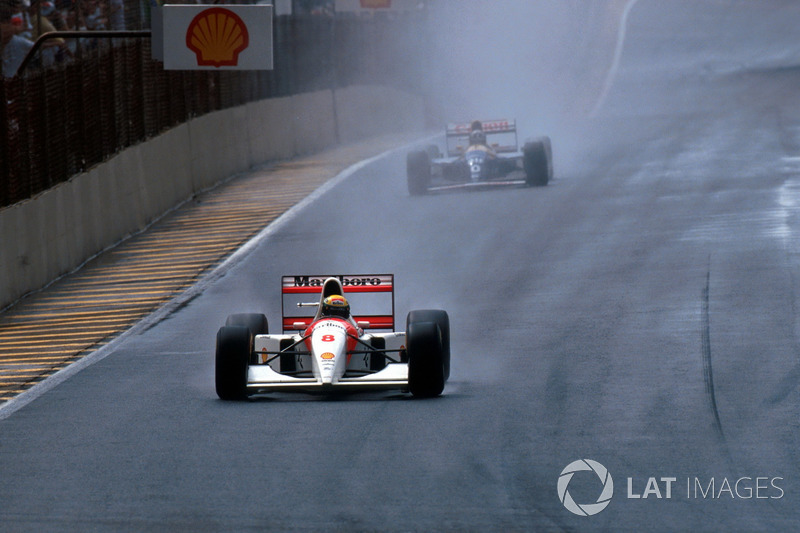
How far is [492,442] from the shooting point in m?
10.4

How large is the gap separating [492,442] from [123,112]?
14579mm

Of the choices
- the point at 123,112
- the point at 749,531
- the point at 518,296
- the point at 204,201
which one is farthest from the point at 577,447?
the point at 204,201

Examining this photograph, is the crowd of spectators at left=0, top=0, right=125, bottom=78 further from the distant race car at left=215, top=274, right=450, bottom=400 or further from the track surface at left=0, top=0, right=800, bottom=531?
the distant race car at left=215, top=274, right=450, bottom=400

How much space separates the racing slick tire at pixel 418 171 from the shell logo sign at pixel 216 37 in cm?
608

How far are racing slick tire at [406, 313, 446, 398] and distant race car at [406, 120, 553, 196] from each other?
48.0 feet

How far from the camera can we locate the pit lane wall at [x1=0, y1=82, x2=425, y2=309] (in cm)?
1875

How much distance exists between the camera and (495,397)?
39.5 feet

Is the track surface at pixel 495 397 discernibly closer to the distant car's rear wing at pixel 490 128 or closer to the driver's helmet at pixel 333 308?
the driver's helmet at pixel 333 308

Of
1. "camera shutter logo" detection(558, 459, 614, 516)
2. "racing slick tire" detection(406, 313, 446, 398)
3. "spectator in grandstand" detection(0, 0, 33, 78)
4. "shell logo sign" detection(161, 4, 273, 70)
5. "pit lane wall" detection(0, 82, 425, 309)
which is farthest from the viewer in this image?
"shell logo sign" detection(161, 4, 273, 70)

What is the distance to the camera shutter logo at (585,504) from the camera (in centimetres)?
867

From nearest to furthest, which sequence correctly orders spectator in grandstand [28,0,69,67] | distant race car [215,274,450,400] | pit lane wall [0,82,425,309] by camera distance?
distant race car [215,274,450,400]
pit lane wall [0,82,425,309]
spectator in grandstand [28,0,69,67]

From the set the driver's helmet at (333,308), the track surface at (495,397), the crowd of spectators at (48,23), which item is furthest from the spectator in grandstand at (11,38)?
the driver's helmet at (333,308)

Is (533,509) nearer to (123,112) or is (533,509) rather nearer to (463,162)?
(123,112)

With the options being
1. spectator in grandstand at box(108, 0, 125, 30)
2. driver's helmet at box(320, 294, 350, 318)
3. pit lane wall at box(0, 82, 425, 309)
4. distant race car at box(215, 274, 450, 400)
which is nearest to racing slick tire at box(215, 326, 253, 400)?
distant race car at box(215, 274, 450, 400)
